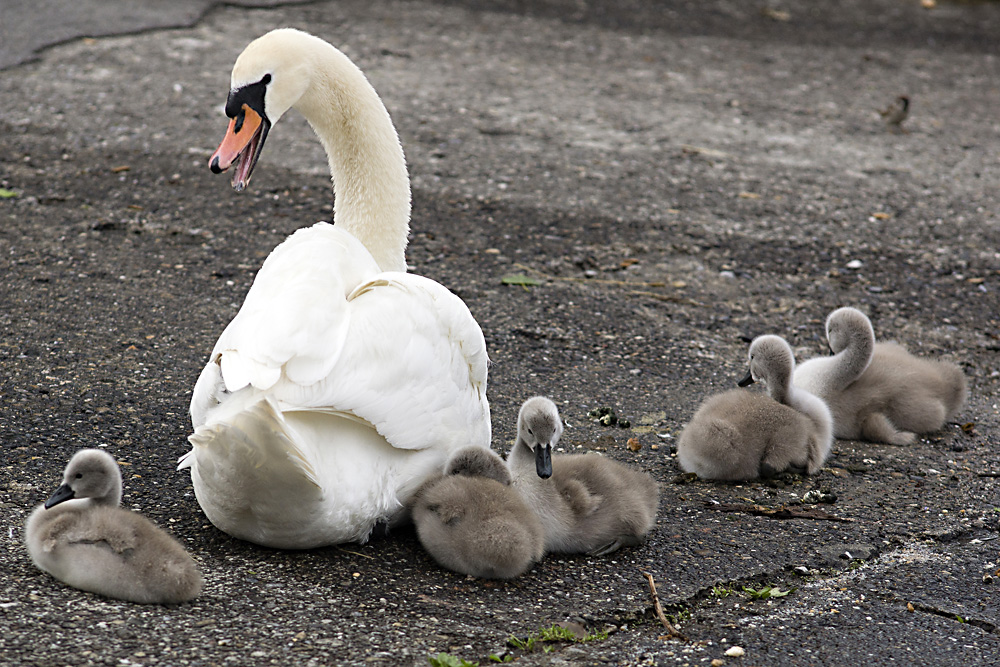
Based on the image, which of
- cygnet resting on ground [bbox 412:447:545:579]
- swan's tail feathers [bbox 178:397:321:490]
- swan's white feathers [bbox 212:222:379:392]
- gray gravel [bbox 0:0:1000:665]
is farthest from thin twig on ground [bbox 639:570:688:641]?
swan's white feathers [bbox 212:222:379:392]

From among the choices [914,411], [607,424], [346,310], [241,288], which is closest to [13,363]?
[241,288]

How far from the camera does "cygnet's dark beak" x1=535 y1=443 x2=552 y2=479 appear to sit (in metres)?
3.76

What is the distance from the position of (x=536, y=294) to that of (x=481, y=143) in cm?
255

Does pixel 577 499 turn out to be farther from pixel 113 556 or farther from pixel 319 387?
pixel 113 556

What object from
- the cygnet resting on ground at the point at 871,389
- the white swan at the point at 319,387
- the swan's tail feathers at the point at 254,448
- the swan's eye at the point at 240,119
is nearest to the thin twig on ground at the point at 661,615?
the white swan at the point at 319,387

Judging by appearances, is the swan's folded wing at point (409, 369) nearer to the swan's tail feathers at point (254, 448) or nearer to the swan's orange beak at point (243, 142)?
the swan's tail feathers at point (254, 448)

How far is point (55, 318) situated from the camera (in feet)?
17.8

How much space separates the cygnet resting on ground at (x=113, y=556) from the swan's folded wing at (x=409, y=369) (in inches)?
23.0

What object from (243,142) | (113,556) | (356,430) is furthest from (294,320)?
(243,142)

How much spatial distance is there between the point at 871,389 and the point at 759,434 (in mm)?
888

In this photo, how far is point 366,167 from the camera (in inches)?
183

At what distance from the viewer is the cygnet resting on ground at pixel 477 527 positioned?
11.4 ft

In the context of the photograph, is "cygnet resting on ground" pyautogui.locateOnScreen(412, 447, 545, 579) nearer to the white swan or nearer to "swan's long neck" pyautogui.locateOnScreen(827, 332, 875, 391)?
the white swan

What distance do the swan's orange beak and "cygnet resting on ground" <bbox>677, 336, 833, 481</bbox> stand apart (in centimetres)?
208
